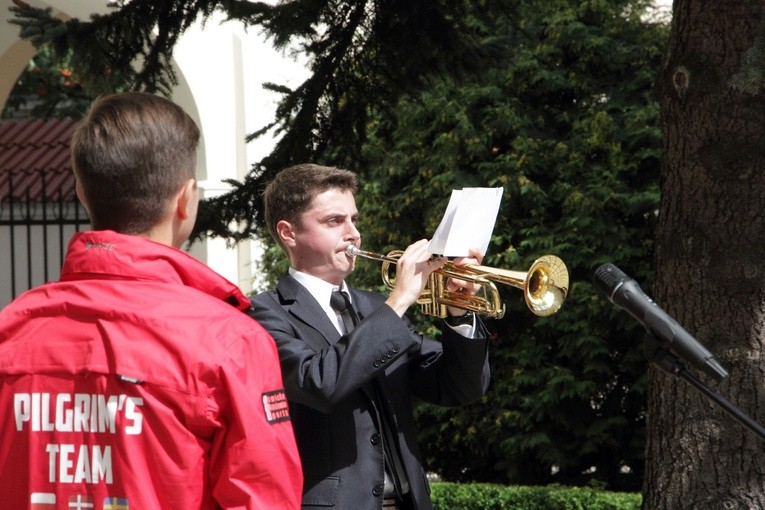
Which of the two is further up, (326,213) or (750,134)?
(750,134)

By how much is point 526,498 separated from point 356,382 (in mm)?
4787

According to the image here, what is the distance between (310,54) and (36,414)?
4168mm

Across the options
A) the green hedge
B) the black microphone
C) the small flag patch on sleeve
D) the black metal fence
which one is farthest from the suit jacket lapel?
the black metal fence

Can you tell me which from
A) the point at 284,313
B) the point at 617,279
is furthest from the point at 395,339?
the point at 617,279

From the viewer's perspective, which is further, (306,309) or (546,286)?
(546,286)

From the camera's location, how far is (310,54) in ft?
19.2

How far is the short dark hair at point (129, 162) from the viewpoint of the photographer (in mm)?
1976

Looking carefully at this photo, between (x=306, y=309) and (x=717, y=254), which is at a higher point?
(x=717, y=254)

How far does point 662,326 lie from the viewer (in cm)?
254

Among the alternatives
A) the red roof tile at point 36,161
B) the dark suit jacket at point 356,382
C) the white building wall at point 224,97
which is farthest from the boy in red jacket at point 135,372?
the red roof tile at point 36,161

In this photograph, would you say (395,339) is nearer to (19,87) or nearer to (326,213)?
(326,213)

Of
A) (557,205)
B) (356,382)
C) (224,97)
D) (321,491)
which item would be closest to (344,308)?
(356,382)

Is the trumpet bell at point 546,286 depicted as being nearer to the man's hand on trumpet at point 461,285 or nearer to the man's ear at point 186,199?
the man's hand on trumpet at point 461,285

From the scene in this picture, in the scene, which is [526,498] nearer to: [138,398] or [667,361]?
[667,361]
